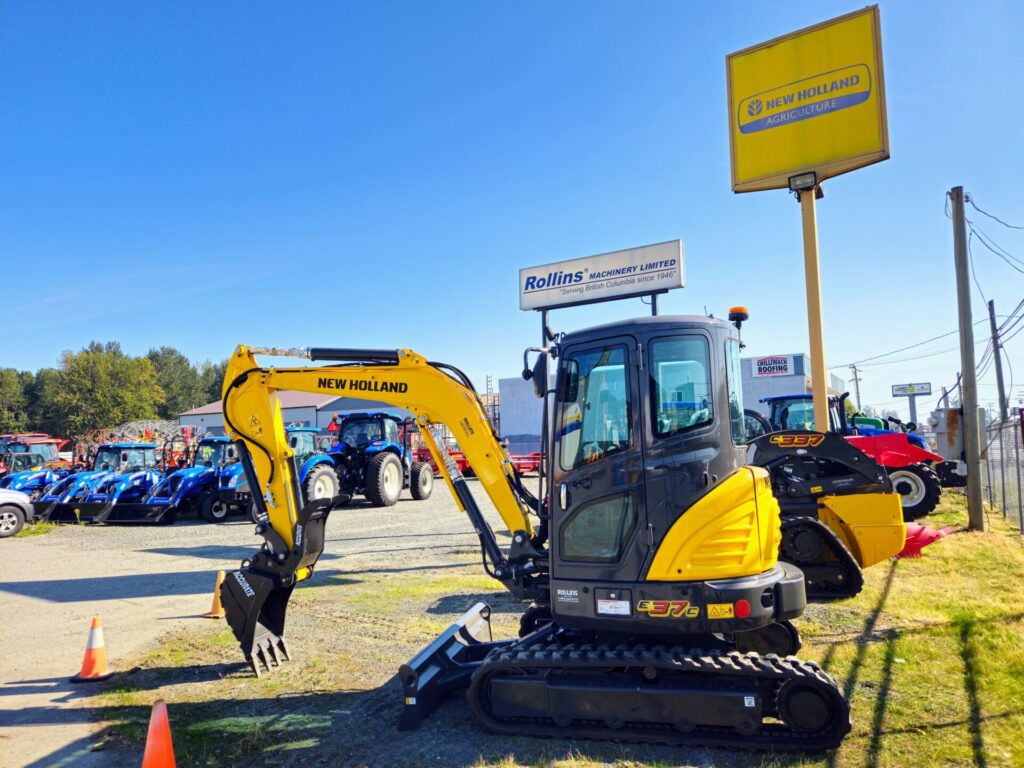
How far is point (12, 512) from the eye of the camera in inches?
607

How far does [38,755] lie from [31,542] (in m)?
12.0

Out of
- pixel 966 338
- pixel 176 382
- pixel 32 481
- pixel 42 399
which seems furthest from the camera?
pixel 176 382

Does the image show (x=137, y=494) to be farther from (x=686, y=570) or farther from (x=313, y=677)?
(x=686, y=570)

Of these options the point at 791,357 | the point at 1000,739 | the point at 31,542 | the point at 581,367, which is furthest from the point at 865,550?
the point at 791,357

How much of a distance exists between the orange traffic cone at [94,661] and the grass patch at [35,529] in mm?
11370

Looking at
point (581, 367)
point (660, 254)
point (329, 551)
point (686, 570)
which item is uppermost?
point (660, 254)

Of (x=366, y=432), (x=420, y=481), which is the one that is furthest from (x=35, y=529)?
(x=420, y=481)

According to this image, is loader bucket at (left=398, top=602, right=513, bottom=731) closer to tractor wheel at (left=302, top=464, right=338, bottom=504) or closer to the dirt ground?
the dirt ground

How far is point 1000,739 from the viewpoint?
4.33m

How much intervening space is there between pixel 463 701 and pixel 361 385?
2714 millimetres

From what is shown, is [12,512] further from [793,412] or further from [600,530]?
[793,412]

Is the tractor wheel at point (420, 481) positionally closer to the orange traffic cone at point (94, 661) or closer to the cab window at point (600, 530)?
the orange traffic cone at point (94, 661)

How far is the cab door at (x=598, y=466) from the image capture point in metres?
4.55

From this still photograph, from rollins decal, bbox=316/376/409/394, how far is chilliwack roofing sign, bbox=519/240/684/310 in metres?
18.4
